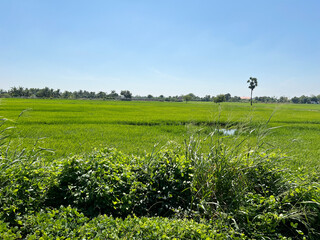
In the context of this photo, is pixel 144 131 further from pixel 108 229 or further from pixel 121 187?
pixel 108 229

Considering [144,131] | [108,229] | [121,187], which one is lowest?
[144,131]

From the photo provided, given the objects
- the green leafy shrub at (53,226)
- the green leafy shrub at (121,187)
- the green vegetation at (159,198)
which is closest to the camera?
the green leafy shrub at (53,226)

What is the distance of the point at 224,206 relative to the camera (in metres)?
3.23

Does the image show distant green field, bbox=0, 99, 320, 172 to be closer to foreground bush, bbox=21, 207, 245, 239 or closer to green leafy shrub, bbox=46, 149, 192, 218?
green leafy shrub, bbox=46, 149, 192, 218

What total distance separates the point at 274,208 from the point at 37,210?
142 inches

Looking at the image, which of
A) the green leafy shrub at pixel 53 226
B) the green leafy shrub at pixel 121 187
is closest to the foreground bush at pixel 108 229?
the green leafy shrub at pixel 53 226

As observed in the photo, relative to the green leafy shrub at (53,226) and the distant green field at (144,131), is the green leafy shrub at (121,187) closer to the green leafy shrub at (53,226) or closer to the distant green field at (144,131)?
the green leafy shrub at (53,226)

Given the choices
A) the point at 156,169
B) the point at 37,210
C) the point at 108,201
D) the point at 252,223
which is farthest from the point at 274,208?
the point at 37,210

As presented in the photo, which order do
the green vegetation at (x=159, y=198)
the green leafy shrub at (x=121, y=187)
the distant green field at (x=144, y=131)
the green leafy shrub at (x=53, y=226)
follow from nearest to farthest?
the green leafy shrub at (x=53, y=226), the green vegetation at (x=159, y=198), the green leafy shrub at (x=121, y=187), the distant green field at (x=144, y=131)

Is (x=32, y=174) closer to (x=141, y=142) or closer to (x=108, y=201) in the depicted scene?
(x=108, y=201)

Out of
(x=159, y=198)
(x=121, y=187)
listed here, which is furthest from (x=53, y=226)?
(x=159, y=198)

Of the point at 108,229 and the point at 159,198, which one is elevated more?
the point at 108,229

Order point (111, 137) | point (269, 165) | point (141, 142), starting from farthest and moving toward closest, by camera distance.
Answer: point (111, 137) < point (141, 142) < point (269, 165)

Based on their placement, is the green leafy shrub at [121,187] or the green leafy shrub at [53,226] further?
the green leafy shrub at [121,187]
